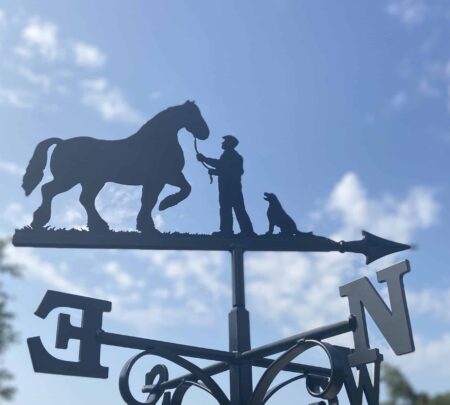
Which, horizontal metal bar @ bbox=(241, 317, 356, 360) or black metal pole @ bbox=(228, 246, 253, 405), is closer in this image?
horizontal metal bar @ bbox=(241, 317, 356, 360)

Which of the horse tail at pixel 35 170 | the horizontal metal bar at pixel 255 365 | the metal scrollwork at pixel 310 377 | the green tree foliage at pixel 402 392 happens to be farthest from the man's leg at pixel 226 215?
the green tree foliage at pixel 402 392

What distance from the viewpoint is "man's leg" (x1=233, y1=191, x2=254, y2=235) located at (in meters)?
3.71

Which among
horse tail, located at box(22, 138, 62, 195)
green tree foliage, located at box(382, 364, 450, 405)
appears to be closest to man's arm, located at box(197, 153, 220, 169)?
horse tail, located at box(22, 138, 62, 195)

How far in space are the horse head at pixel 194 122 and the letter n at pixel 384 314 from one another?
1.90 metres

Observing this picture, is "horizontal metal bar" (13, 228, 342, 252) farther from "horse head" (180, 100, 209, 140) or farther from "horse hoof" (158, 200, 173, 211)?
"horse head" (180, 100, 209, 140)

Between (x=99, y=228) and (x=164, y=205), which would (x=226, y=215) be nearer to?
(x=164, y=205)

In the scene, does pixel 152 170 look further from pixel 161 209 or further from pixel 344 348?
pixel 344 348

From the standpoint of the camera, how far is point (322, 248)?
12.0 feet

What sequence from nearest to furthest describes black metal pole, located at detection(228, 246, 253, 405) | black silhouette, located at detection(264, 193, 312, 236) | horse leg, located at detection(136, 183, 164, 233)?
1. black metal pole, located at detection(228, 246, 253, 405)
2. horse leg, located at detection(136, 183, 164, 233)
3. black silhouette, located at detection(264, 193, 312, 236)

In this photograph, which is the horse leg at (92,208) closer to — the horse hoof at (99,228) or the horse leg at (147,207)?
the horse hoof at (99,228)

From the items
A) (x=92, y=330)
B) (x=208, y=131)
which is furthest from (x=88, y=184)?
(x=92, y=330)

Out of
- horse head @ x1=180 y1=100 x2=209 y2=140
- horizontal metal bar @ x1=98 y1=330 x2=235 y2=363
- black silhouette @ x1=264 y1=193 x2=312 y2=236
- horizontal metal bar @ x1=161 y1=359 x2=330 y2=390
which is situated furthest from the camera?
horse head @ x1=180 y1=100 x2=209 y2=140

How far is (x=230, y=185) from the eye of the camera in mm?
3916

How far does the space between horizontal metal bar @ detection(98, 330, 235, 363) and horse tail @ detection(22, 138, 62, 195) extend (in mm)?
1493
